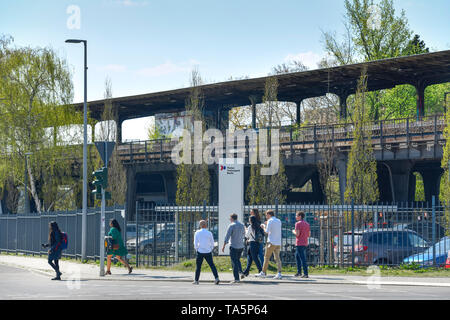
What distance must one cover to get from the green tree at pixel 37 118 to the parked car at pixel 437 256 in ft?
113

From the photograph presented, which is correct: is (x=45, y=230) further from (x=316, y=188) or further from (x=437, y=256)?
(x=316, y=188)

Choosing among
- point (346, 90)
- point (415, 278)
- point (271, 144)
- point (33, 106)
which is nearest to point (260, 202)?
point (271, 144)

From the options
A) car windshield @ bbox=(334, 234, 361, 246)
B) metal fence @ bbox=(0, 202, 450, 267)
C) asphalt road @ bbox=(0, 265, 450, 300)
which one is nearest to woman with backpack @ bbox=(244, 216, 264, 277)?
metal fence @ bbox=(0, 202, 450, 267)

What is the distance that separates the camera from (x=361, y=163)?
41.8m

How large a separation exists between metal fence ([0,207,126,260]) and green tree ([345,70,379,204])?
15.3m

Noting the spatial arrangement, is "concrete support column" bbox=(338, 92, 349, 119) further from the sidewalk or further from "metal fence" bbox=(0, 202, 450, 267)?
the sidewalk

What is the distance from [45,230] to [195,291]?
21.2 m

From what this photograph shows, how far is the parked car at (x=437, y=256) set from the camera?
2377cm

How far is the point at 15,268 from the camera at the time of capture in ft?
95.7

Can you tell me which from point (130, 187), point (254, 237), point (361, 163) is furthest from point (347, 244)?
point (130, 187)

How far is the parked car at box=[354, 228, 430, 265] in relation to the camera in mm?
24047

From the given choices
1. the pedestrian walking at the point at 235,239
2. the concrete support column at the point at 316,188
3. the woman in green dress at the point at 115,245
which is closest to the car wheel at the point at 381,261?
the pedestrian walking at the point at 235,239

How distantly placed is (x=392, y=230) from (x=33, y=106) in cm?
3520
